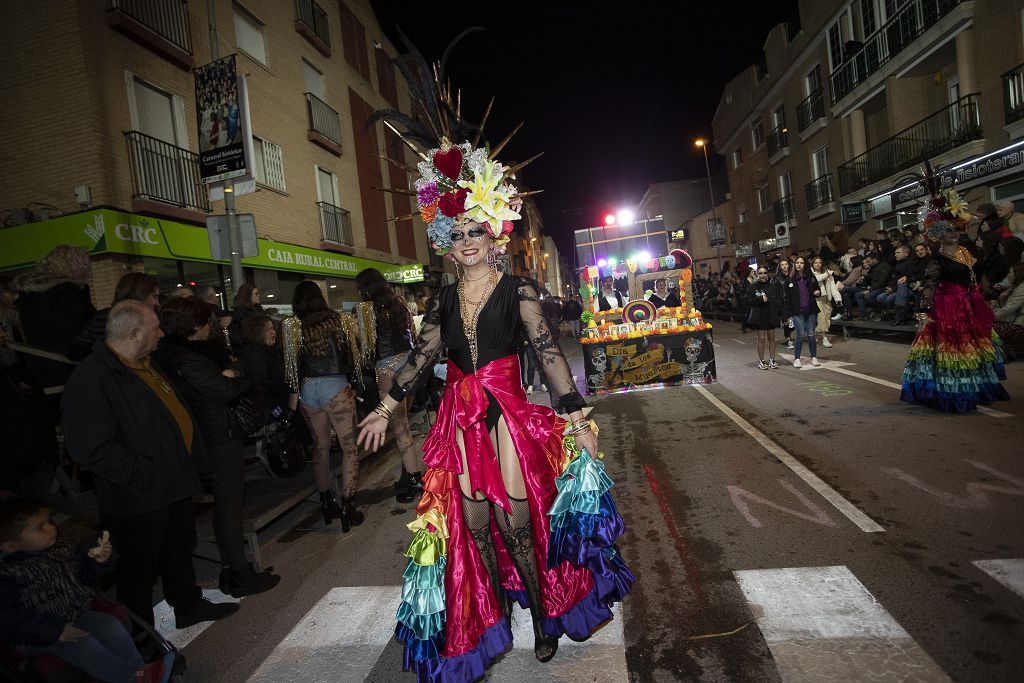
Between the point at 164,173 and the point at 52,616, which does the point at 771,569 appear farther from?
the point at 164,173

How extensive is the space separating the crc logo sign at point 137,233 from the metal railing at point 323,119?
8.29 metres

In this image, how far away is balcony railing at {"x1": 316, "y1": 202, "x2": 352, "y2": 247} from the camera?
58.0 ft

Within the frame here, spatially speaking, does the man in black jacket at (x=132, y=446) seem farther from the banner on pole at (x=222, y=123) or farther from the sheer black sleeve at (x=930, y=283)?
the sheer black sleeve at (x=930, y=283)

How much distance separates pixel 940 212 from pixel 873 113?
19.8 meters

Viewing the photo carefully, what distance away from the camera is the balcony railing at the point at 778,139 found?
94.5 feet

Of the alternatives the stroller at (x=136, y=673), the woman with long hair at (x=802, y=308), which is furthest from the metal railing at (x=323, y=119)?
the stroller at (x=136, y=673)

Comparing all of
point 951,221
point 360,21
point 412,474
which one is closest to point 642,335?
point 951,221

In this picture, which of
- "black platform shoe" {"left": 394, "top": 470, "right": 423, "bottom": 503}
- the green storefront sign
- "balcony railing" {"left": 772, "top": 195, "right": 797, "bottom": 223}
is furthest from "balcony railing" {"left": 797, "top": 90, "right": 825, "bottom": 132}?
"black platform shoe" {"left": 394, "top": 470, "right": 423, "bottom": 503}

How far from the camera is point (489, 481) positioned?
2826 mm

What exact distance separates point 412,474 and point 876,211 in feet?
68.0

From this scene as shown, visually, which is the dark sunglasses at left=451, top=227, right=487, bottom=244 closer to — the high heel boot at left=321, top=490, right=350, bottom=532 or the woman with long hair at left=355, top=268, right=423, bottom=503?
the woman with long hair at left=355, top=268, right=423, bottom=503

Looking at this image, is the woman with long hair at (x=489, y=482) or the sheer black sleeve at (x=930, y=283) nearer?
the woman with long hair at (x=489, y=482)

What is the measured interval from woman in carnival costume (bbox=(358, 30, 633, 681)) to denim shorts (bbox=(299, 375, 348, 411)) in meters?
2.14

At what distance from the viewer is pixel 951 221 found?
21.4 ft
